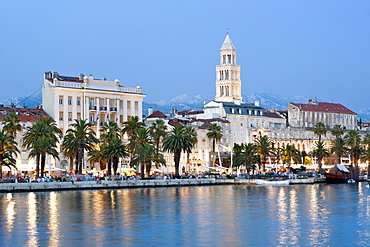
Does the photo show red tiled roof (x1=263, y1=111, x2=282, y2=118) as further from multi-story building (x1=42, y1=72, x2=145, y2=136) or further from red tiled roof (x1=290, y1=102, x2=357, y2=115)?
multi-story building (x1=42, y1=72, x2=145, y2=136)

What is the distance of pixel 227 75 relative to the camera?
189 meters

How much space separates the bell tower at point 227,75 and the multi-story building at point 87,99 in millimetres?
53158

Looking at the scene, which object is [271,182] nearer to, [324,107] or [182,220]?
[182,220]

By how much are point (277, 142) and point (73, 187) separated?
78096 millimetres

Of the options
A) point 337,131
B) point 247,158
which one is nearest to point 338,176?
point 247,158

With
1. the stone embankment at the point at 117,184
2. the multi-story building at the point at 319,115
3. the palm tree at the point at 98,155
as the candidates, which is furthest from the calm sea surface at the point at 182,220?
the multi-story building at the point at 319,115

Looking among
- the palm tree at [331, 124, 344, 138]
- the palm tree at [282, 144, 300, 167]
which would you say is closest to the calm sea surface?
the palm tree at [282, 144, 300, 167]

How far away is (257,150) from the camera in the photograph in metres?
139

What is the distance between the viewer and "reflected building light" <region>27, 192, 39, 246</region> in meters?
47.9

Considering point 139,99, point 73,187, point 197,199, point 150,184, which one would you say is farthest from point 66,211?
point 139,99

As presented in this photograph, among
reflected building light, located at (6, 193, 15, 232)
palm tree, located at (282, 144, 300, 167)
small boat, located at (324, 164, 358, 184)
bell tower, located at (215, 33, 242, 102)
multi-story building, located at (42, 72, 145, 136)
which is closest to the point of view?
reflected building light, located at (6, 193, 15, 232)

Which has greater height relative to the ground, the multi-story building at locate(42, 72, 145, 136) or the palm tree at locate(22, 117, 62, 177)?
the multi-story building at locate(42, 72, 145, 136)

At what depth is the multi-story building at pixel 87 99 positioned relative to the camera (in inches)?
4870

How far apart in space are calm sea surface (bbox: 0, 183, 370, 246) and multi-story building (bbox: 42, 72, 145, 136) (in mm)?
39520
